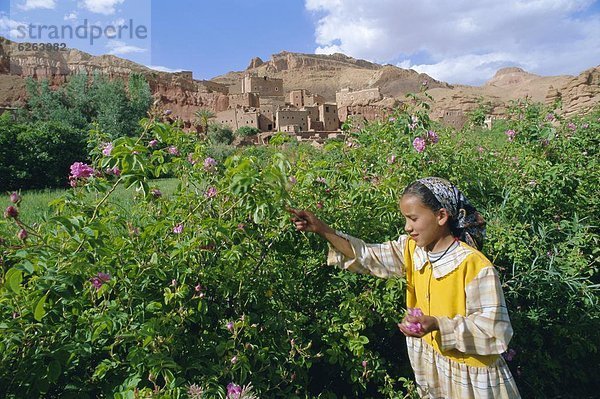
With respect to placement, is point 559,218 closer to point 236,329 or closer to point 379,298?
point 379,298

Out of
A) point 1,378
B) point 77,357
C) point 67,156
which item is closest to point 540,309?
point 77,357

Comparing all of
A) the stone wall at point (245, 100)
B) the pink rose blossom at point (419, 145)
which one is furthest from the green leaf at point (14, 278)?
the stone wall at point (245, 100)

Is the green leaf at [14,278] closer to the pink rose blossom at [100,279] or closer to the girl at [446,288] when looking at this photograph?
the pink rose blossom at [100,279]

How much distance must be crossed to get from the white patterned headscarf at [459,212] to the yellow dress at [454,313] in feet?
0.21

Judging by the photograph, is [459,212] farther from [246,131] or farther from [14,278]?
[246,131]

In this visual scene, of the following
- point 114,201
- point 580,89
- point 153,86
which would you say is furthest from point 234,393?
point 153,86

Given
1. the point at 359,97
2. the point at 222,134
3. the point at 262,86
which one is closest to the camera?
the point at 222,134

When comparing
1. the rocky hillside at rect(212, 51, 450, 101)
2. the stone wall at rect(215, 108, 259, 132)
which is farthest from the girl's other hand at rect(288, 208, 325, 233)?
the rocky hillside at rect(212, 51, 450, 101)

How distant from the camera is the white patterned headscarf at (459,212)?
1493mm

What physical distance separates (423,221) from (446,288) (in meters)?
0.26

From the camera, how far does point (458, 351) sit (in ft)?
4.94

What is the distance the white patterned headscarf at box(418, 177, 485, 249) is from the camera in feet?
4.90

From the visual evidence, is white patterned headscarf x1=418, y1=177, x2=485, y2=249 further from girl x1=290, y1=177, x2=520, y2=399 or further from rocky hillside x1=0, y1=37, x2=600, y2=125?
rocky hillside x1=0, y1=37, x2=600, y2=125

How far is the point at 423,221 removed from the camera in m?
A: 1.50
